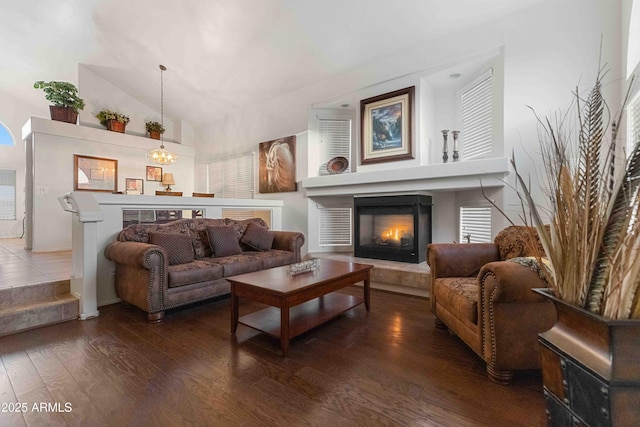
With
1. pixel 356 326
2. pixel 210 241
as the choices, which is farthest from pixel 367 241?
pixel 210 241

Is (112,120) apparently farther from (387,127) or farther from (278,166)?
(387,127)

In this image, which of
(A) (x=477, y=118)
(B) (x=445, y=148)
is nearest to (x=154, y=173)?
(B) (x=445, y=148)

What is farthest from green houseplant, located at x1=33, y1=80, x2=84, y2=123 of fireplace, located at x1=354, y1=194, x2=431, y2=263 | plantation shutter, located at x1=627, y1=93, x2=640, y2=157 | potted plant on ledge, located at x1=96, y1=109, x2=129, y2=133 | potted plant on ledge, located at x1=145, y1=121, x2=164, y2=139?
plantation shutter, located at x1=627, y1=93, x2=640, y2=157

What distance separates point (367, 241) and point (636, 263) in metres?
3.69

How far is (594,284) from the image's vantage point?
2.54ft

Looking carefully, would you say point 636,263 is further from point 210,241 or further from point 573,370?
point 210,241

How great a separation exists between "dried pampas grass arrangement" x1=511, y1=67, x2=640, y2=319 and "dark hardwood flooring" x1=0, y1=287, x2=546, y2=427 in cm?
107

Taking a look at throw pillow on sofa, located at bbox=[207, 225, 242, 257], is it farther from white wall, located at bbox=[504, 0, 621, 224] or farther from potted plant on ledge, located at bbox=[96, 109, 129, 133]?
potted plant on ledge, located at bbox=[96, 109, 129, 133]

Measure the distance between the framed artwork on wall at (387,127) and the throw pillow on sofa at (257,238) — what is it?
1826 mm

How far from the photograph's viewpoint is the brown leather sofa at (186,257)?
2.71m

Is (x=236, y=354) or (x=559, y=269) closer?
(x=559, y=269)

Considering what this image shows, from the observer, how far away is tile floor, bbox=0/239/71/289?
118 inches

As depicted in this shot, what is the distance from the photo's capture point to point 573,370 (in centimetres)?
78

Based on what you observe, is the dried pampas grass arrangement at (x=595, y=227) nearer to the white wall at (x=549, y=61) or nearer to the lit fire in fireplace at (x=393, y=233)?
the white wall at (x=549, y=61)
